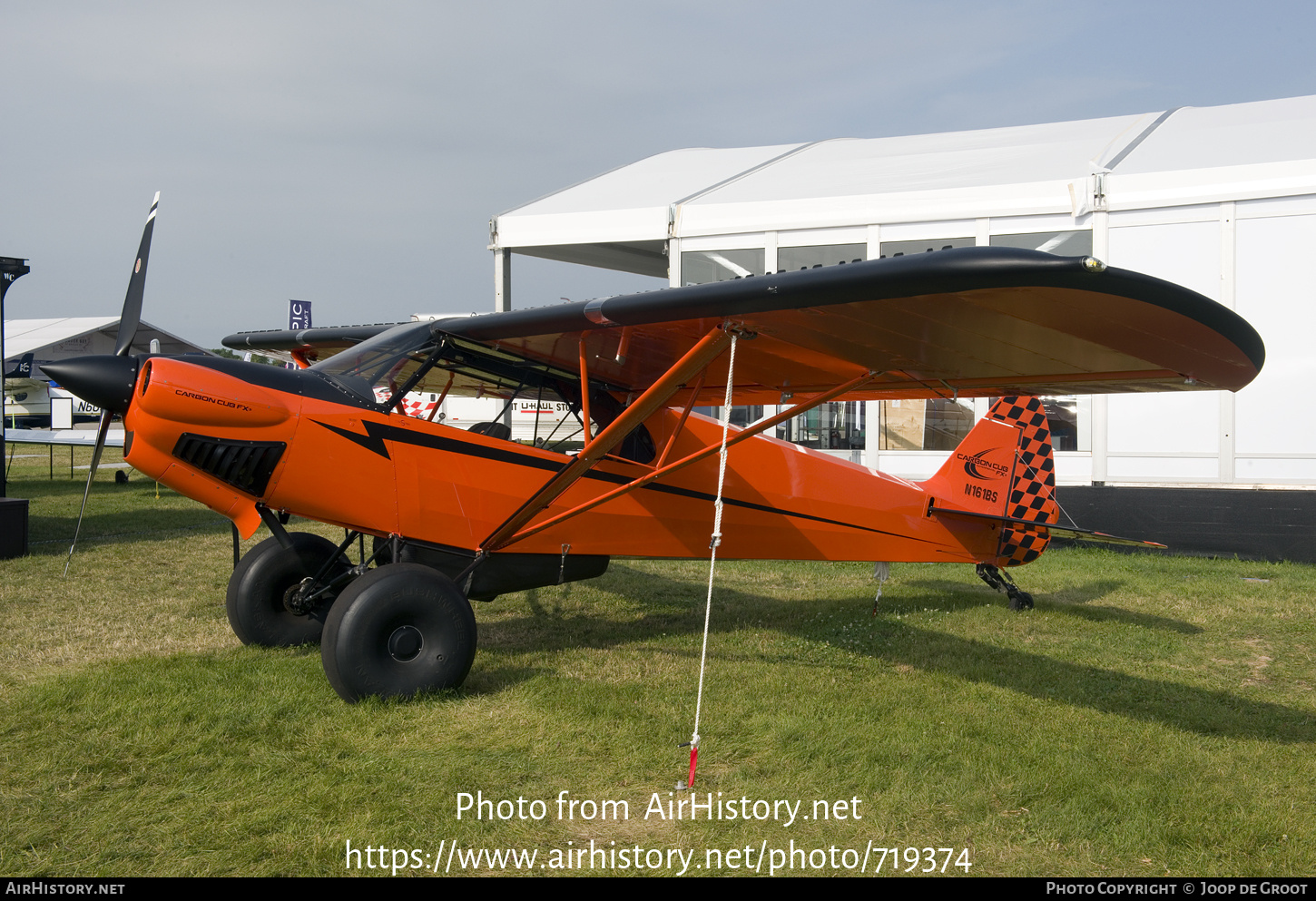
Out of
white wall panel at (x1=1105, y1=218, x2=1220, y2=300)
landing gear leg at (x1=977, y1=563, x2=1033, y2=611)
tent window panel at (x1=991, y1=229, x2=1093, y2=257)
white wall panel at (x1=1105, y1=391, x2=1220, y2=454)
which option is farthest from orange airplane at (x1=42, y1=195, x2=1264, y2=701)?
white wall panel at (x1=1105, y1=218, x2=1220, y2=300)

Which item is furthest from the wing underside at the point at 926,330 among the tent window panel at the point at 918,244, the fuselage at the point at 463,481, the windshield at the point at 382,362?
the tent window panel at the point at 918,244

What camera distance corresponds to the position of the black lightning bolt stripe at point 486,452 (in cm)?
516

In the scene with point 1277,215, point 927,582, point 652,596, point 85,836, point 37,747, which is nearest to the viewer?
point 85,836

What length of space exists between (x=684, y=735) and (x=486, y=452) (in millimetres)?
2213

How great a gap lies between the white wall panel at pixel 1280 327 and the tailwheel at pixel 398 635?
397 inches

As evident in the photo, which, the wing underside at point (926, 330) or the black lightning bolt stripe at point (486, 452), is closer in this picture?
the wing underside at point (926, 330)

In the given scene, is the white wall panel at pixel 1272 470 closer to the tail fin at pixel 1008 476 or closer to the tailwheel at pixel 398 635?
the tail fin at pixel 1008 476

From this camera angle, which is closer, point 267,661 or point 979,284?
point 979,284

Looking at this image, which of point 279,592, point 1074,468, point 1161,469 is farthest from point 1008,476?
point 279,592

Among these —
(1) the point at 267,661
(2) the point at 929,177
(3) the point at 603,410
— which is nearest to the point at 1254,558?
(2) the point at 929,177

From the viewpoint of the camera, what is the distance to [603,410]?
6648 mm

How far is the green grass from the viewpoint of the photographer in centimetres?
351

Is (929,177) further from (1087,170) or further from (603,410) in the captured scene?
(603,410)

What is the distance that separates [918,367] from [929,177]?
8287mm
